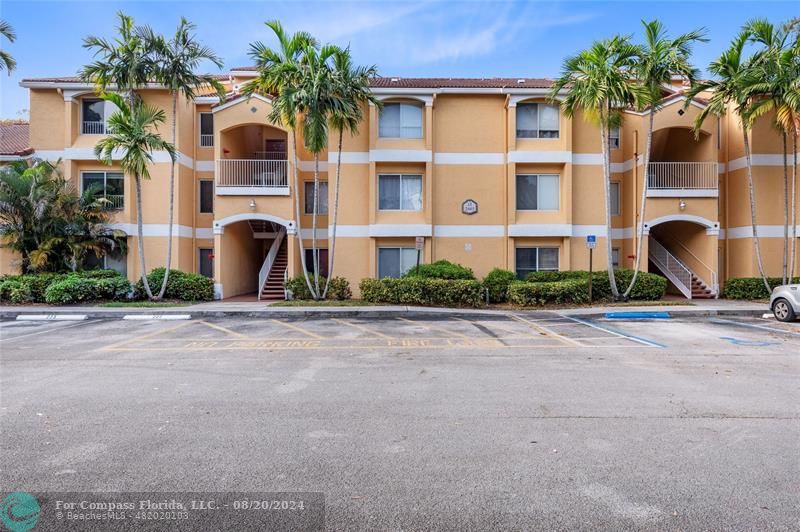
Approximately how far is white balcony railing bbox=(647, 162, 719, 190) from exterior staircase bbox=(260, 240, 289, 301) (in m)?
17.6

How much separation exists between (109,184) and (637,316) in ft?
74.3

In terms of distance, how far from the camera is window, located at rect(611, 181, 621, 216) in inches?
812

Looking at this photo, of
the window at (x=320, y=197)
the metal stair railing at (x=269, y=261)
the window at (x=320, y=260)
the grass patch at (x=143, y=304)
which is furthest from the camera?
the window at (x=320, y=260)

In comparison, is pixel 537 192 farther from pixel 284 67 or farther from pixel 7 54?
pixel 7 54

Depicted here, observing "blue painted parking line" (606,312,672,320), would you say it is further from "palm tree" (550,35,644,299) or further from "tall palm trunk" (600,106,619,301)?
"palm tree" (550,35,644,299)

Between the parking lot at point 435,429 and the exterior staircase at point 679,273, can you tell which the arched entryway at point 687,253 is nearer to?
the exterior staircase at point 679,273

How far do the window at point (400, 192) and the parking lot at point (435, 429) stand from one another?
35.7 feet

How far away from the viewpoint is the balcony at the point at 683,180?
18.9 m

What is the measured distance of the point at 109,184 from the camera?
1939 centimetres

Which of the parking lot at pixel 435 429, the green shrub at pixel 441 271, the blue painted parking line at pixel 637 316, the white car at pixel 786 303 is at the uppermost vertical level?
the green shrub at pixel 441 271

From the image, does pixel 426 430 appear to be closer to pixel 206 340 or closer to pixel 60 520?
pixel 60 520

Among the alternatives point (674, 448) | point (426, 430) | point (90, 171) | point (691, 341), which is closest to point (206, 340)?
point (426, 430)

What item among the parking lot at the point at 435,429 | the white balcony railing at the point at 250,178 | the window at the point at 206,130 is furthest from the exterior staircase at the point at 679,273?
the window at the point at 206,130

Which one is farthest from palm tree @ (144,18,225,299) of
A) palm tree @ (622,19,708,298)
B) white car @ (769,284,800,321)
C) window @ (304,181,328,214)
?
white car @ (769,284,800,321)
